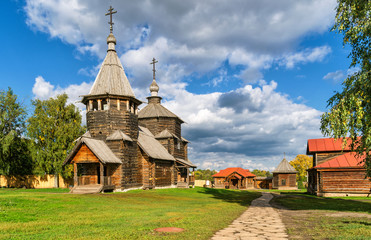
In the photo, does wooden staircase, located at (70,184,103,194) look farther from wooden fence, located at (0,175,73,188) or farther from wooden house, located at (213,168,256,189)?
wooden house, located at (213,168,256,189)

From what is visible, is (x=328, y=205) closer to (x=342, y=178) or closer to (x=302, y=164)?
(x=342, y=178)

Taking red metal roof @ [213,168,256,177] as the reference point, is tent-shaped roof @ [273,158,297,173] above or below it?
above

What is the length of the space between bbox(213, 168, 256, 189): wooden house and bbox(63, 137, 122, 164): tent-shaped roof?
3671 centimetres

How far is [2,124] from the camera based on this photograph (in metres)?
37.3

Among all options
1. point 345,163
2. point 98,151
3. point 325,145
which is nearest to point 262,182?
point 325,145

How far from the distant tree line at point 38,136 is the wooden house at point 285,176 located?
37930 millimetres

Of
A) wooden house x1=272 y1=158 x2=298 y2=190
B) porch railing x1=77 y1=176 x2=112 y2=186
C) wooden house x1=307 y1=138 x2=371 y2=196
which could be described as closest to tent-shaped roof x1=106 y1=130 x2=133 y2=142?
porch railing x1=77 y1=176 x2=112 y2=186

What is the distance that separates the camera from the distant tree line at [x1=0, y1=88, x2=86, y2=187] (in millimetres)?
38156

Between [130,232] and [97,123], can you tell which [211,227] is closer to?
[130,232]

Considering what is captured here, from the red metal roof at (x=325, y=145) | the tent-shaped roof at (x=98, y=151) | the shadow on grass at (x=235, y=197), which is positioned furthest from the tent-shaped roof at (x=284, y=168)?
the tent-shaped roof at (x=98, y=151)

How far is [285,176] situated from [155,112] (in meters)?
29.8

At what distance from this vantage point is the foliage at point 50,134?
Result: 126 feet

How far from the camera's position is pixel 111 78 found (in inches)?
1244

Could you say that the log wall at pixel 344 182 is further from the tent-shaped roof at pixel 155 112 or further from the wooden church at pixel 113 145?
the tent-shaped roof at pixel 155 112
